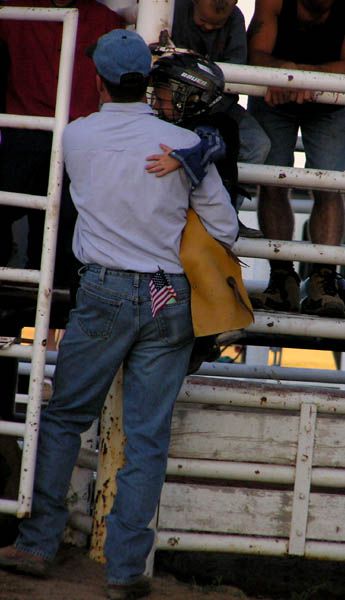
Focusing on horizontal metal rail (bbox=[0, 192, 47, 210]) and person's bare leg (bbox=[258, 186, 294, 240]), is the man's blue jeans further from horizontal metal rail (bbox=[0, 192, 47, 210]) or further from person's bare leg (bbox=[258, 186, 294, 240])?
person's bare leg (bbox=[258, 186, 294, 240])

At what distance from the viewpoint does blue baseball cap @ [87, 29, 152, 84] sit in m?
3.66

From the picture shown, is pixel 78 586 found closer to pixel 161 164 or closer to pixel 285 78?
pixel 161 164

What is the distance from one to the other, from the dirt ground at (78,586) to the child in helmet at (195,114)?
5.10 feet

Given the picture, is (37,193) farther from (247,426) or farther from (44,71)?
(247,426)

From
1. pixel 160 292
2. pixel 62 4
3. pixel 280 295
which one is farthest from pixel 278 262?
pixel 62 4

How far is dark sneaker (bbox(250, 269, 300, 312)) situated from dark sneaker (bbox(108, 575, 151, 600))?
1.39 m

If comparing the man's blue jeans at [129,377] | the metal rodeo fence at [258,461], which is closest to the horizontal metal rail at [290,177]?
the metal rodeo fence at [258,461]

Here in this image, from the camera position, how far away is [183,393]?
171 inches

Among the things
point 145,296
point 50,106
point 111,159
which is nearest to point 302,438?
point 145,296

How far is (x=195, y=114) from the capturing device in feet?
13.1

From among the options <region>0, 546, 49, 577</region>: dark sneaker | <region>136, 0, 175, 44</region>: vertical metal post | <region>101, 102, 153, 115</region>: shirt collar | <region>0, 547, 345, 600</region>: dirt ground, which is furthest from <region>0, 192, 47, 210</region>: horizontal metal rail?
<region>0, 547, 345, 600</region>: dirt ground

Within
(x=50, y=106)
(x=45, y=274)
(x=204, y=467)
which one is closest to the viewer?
(x=45, y=274)

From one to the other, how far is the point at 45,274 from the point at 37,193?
741mm

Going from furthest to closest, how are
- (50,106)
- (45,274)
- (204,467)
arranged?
(50,106), (204,467), (45,274)
